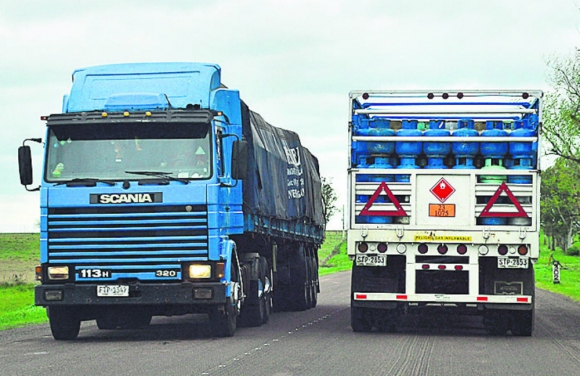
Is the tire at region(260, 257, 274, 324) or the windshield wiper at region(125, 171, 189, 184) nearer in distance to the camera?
the windshield wiper at region(125, 171, 189, 184)

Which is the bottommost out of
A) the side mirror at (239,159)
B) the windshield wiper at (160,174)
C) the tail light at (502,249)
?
the tail light at (502,249)

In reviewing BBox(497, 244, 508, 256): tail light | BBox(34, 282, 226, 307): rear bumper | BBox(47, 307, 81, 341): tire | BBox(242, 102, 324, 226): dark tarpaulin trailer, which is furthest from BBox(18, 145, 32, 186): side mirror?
BBox(497, 244, 508, 256): tail light

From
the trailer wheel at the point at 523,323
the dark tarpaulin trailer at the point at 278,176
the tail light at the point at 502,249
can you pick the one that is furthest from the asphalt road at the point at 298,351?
the dark tarpaulin trailer at the point at 278,176

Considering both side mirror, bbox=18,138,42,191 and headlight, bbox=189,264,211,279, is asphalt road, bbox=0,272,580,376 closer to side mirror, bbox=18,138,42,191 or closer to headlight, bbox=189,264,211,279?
headlight, bbox=189,264,211,279

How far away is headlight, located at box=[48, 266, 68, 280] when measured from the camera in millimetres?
15242

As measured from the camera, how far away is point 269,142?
66.1 feet

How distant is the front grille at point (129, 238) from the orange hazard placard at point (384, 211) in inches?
108

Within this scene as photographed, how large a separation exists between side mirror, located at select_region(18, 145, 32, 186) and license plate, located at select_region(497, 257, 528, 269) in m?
7.24

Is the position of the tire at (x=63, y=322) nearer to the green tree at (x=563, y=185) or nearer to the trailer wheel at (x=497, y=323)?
the trailer wheel at (x=497, y=323)

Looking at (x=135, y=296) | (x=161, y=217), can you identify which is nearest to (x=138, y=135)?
(x=161, y=217)

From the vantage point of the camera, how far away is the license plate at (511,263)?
1579 cm

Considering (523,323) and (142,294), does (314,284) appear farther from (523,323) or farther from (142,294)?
(142,294)

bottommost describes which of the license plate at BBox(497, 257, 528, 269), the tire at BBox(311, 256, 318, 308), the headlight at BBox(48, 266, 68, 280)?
the tire at BBox(311, 256, 318, 308)

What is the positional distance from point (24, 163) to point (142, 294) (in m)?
2.58
